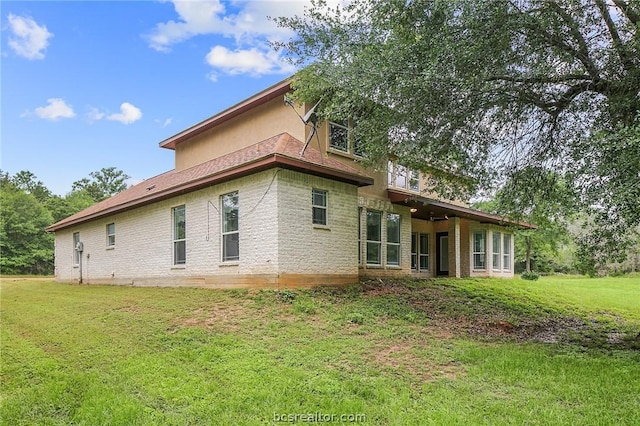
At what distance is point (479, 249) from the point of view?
21.7m

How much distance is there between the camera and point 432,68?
26.2ft

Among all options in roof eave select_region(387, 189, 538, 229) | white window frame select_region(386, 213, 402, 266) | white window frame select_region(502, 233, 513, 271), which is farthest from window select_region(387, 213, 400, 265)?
white window frame select_region(502, 233, 513, 271)

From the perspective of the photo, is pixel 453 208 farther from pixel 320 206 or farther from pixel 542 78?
pixel 542 78

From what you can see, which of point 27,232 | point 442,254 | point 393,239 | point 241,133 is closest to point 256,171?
point 241,133

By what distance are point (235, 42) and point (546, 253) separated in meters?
34.6

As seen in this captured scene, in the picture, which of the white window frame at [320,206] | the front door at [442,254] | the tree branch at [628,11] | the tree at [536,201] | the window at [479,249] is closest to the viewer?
the tree branch at [628,11]

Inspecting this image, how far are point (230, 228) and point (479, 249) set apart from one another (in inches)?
536

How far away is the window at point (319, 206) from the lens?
487 inches

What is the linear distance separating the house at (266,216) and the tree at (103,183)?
1672 inches

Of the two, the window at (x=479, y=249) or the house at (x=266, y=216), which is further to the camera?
the window at (x=479, y=249)

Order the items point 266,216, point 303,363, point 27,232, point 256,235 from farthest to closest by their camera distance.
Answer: point 27,232
point 256,235
point 266,216
point 303,363

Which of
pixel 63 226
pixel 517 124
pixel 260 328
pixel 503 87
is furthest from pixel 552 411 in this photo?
pixel 63 226

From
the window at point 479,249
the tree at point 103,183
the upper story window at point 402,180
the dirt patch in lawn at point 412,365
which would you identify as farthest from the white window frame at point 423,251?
the tree at point 103,183

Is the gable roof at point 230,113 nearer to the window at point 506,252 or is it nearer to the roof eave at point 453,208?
the roof eave at point 453,208
